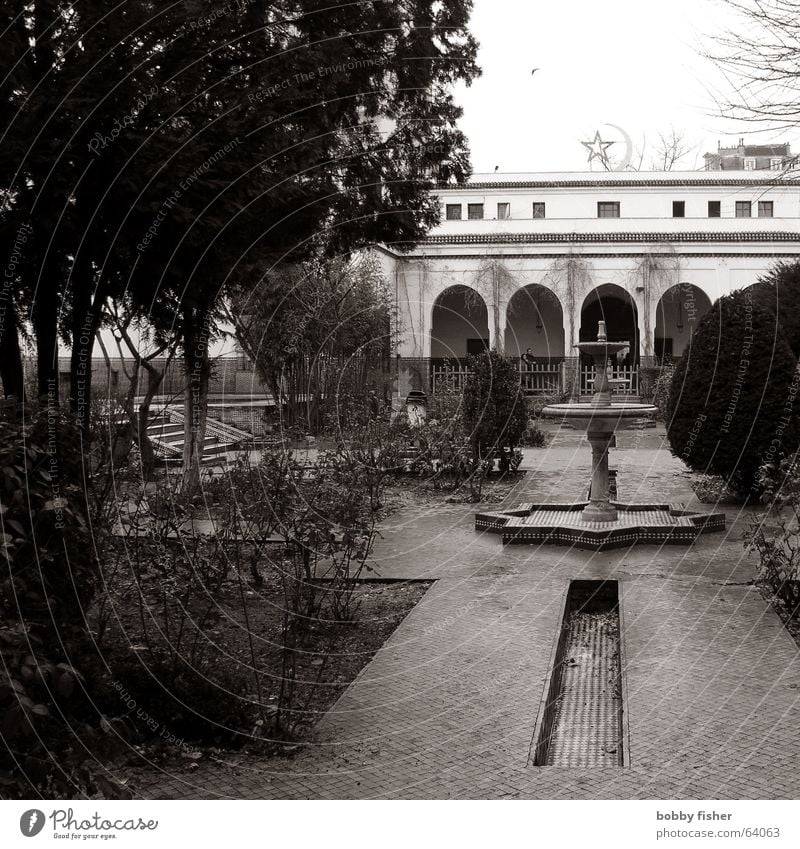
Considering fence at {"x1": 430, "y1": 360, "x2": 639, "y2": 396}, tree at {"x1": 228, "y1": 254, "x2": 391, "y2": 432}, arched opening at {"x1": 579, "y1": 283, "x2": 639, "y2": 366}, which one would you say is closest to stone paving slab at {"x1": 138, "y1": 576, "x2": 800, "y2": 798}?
tree at {"x1": 228, "y1": 254, "x2": 391, "y2": 432}

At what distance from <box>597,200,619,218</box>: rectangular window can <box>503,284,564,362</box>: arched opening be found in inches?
185

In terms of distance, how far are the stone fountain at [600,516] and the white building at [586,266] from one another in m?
19.3

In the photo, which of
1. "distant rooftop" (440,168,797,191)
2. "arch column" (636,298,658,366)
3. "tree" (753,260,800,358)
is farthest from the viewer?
"distant rooftop" (440,168,797,191)

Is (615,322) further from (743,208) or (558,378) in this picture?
(743,208)

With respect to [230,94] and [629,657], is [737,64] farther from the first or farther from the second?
[629,657]

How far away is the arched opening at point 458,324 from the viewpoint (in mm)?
33469

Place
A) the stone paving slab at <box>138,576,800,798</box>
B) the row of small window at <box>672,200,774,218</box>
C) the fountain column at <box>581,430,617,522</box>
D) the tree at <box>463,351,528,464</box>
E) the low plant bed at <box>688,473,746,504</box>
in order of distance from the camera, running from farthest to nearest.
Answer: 1. the row of small window at <box>672,200,774,218</box>
2. the tree at <box>463,351,528,464</box>
3. the low plant bed at <box>688,473,746,504</box>
4. the fountain column at <box>581,430,617,522</box>
5. the stone paving slab at <box>138,576,800,798</box>

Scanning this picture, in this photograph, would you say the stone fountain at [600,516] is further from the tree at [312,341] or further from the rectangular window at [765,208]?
the rectangular window at [765,208]

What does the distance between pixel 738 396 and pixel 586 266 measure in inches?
899

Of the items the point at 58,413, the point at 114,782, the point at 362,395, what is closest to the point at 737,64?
the point at 58,413

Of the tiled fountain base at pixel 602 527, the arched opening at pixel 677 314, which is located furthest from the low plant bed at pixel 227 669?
the arched opening at pixel 677 314

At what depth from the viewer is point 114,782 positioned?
284 centimetres

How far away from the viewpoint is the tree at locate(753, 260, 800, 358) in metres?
12.1

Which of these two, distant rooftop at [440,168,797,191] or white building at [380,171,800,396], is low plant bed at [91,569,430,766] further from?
distant rooftop at [440,168,797,191]
